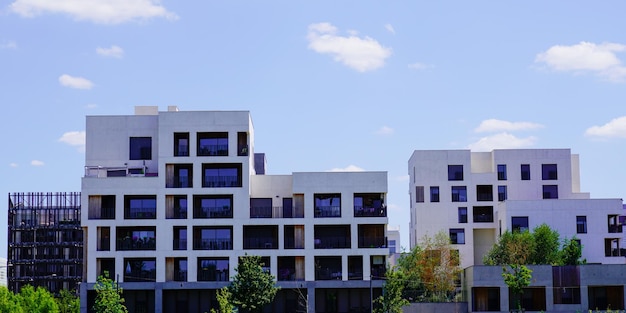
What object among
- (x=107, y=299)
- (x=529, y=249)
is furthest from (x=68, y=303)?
(x=529, y=249)

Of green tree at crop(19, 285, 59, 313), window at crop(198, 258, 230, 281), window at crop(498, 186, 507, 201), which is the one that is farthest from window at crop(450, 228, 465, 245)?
green tree at crop(19, 285, 59, 313)

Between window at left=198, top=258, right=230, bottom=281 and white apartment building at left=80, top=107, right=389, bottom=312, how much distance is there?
0.09 meters

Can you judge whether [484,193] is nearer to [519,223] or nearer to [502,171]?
[502,171]

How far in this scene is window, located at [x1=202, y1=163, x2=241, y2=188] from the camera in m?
84.2

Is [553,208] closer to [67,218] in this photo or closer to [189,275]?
[189,275]

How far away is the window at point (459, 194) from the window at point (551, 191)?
30.1 ft

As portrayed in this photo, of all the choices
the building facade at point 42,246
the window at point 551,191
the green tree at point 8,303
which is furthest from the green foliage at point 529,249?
the building facade at point 42,246

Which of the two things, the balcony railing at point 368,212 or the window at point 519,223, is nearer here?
the balcony railing at point 368,212

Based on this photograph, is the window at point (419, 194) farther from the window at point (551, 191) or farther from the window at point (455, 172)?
the window at point (551, 191)

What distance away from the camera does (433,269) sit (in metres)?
89.4

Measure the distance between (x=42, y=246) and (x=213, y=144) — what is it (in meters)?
63.3

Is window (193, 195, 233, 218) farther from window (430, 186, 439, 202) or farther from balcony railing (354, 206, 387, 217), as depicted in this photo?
window (430, 186, 439, 202)

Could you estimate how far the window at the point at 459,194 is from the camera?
342 feet

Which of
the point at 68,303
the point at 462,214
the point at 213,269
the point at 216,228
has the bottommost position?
the point at 68,303
